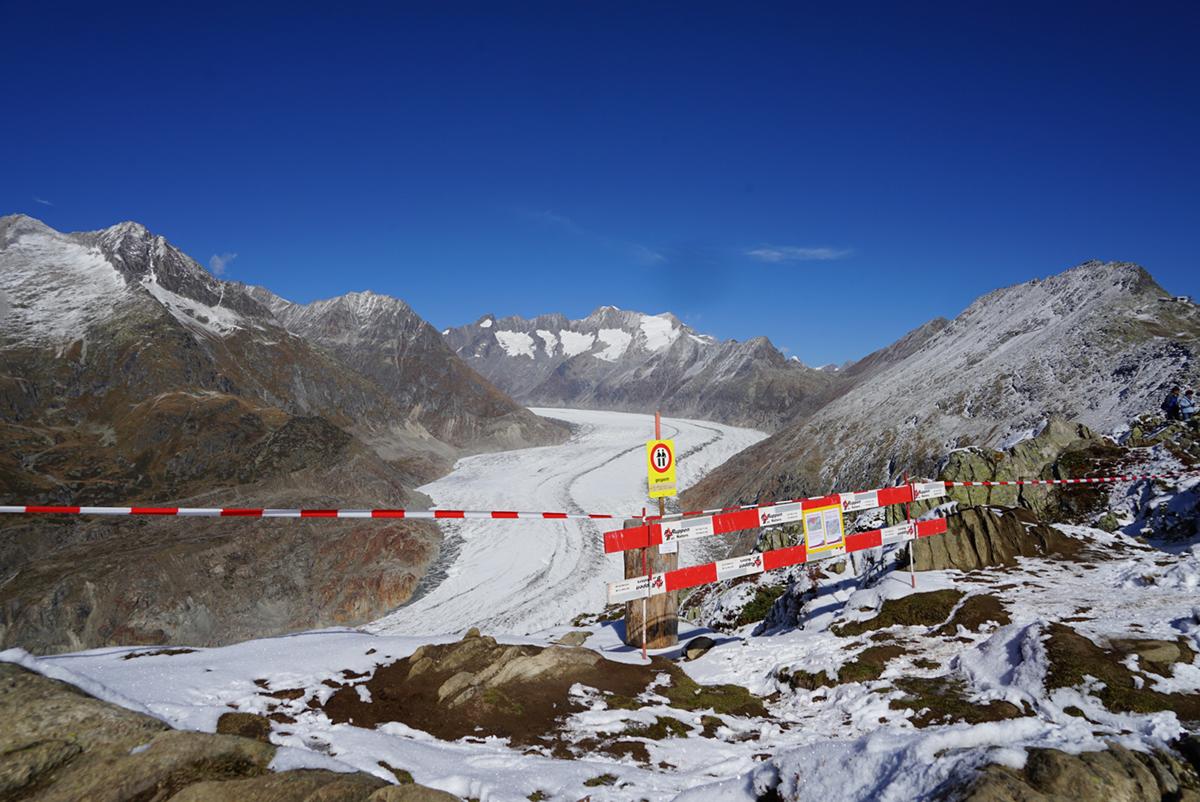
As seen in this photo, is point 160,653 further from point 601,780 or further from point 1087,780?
point 1087,780

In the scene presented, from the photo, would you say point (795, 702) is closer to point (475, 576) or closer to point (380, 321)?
point (475, 576)

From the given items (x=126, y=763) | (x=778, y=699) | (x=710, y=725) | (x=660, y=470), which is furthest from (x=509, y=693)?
(x=126, y=763)

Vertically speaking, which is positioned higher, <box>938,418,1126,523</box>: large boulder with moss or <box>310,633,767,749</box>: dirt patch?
<box>938,418,1126,523</box>: large boulder with moss

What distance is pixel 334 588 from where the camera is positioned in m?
32.5

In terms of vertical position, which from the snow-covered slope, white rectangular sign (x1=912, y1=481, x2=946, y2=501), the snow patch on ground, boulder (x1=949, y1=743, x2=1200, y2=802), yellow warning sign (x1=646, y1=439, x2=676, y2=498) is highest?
the snow patch on ground

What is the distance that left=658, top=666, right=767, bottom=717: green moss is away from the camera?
8.66 meters

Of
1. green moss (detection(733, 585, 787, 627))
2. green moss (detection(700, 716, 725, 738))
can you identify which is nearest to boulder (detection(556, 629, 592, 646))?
green moss (detection(733, 585, 787, 627))

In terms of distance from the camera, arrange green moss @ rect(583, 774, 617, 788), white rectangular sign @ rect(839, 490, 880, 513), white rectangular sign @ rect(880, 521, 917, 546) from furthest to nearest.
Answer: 1. white rectangular sign @ rect(839, 490, 880, 513)
2. white rectangular sign @ rect(880, 521, 917, 546)
3. green moss @ rect(583, 774, 617, 788)

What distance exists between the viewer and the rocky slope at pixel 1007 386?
28.7m

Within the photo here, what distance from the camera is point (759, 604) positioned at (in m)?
16.3

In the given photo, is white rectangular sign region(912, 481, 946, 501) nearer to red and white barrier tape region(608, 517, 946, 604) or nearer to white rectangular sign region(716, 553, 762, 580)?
red and white barrier tape region(608, 517, 946, 604)

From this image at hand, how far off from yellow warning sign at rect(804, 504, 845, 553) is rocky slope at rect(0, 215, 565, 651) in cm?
2595

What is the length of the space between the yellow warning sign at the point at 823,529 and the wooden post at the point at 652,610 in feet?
8.47

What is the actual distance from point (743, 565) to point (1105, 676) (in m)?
5.66
